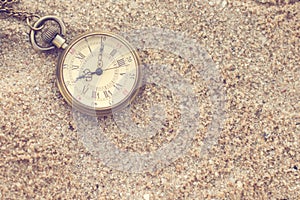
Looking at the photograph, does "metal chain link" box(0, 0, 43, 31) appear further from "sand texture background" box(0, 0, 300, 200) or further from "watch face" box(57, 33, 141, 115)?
"watch face" box(57, 33, 141, 115)

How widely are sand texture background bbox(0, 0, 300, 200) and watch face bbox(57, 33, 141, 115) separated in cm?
7

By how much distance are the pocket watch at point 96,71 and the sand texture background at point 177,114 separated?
7cm

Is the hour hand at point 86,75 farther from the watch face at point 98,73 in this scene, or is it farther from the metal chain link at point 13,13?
the metal chain link at point 13,13

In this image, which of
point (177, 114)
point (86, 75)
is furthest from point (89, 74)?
point (177, 114)

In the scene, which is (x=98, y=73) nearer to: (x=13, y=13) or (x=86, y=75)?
(x=86, y=75)

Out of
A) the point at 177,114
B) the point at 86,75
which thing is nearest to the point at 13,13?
the point at 86,75

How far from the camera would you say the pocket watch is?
1.91 metres

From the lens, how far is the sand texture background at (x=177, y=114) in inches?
75.3

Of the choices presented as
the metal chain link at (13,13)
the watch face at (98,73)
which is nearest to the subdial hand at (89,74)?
the watch face at (98,73)

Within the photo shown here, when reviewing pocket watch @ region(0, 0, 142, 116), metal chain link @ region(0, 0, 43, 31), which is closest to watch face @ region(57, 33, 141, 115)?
pocket watch @ region(0, 0, 142, 116)

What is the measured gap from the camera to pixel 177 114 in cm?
196

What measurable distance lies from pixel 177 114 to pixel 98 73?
31 cm

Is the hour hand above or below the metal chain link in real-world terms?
below

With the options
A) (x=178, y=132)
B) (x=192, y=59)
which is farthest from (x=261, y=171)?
(x=192, y=59)
